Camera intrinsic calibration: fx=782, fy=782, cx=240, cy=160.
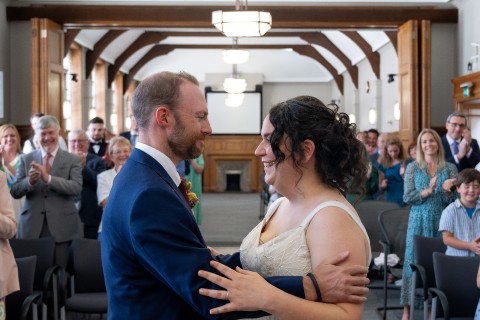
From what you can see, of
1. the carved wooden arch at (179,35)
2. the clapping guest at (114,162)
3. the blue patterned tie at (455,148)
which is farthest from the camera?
the carved wooden arch at (179,35)

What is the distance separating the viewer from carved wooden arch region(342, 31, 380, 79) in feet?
58.5

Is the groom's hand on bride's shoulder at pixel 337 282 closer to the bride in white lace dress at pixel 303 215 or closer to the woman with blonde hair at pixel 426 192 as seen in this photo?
the bride in white lace dress at pixel 303 215

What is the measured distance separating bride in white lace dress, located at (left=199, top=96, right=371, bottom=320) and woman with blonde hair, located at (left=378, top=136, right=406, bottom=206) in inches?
248

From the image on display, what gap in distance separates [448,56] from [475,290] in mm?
7692

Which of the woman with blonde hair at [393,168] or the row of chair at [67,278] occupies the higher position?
the woman with blonde hair at [393,168]

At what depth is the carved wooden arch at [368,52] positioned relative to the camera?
17844mm

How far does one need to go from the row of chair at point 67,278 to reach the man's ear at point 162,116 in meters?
3.30

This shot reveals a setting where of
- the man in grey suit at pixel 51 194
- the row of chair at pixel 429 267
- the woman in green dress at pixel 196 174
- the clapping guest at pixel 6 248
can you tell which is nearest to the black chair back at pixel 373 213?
the row of chair at pixel 429 267

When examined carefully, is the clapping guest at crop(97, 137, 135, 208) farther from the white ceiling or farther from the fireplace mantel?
the fireplace mantel

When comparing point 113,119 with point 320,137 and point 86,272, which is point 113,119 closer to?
point 86,272

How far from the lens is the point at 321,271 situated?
200 centimetres

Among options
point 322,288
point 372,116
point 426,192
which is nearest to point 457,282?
point 426,192

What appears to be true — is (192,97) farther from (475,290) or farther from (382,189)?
(382,189)

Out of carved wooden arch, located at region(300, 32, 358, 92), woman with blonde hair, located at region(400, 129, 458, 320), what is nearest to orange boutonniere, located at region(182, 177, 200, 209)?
woman with blonde hair, located at region(400, 129, 458, 320)
